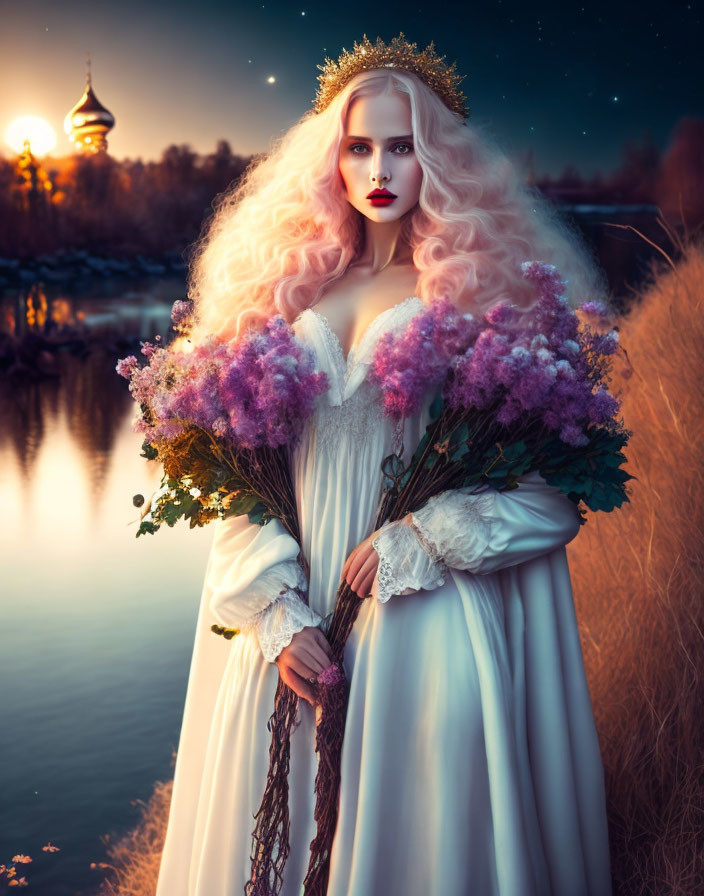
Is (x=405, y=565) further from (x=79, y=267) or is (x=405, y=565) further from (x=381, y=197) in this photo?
(x=79, y=267)

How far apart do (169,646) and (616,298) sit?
8.14 ft

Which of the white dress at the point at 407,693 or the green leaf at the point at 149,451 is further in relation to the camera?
the green leaf at the point at 149,451

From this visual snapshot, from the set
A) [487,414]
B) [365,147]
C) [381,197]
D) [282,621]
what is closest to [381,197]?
[381,197]

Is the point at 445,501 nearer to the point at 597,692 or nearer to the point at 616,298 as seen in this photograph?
the point at 597,692

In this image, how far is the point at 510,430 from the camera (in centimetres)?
171

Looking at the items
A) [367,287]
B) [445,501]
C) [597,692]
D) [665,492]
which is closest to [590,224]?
[665,492]

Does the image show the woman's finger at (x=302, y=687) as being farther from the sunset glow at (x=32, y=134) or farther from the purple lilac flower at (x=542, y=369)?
the sunset glow at (x=32, y=134)

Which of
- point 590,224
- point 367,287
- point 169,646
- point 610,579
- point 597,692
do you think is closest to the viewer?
point 367,287

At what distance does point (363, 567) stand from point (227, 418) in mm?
392

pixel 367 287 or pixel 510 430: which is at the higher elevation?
pixel 367 287

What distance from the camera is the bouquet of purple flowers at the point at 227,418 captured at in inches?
68.6

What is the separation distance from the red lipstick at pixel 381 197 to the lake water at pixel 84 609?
2017 mm

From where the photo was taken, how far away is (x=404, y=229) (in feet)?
6.42

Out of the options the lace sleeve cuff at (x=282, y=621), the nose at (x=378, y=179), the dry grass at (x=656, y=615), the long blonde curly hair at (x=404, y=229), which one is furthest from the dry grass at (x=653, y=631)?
the lace sleeve cuff at (x=282, y=621)
